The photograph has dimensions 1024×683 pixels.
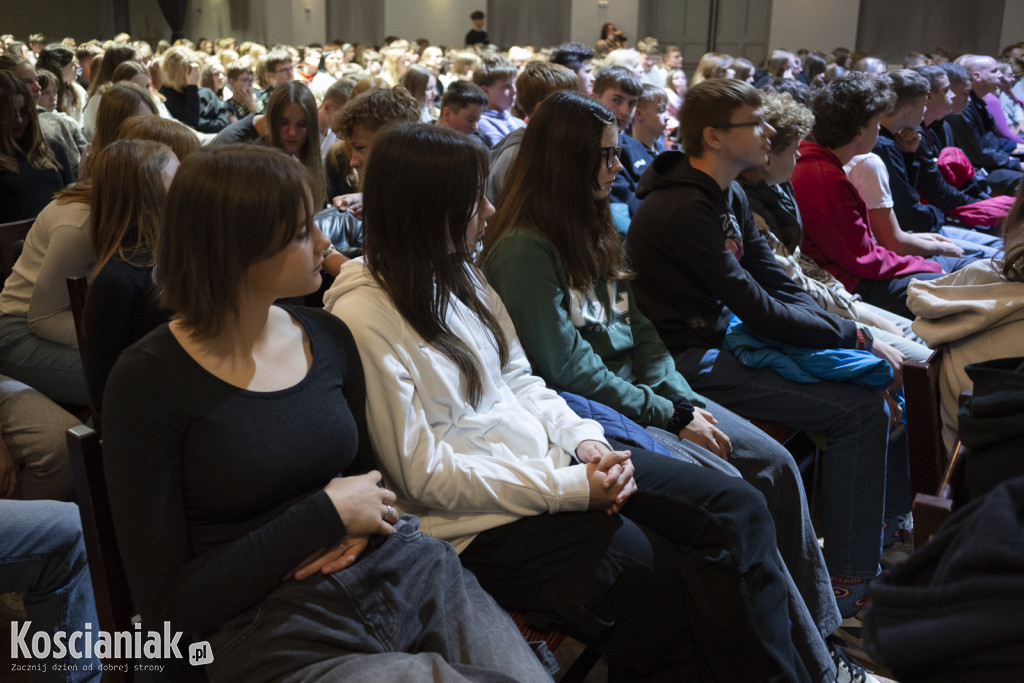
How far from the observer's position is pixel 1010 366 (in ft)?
5.18

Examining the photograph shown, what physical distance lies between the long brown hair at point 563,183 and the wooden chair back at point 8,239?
1.53 m

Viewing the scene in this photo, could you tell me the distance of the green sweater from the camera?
215 centimetres

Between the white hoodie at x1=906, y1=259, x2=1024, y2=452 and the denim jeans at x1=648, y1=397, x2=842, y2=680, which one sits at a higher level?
the white hoodie at x1=906, y1=259, x2=1024, y2=452

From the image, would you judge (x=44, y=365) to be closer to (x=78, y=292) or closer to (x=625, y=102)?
(x=78, y=292)

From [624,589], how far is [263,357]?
0.79 meters

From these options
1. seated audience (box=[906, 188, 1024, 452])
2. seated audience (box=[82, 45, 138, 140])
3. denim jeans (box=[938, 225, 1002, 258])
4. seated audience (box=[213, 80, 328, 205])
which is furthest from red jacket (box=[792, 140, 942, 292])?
seated audience (box=[82, 45, 138, 140])

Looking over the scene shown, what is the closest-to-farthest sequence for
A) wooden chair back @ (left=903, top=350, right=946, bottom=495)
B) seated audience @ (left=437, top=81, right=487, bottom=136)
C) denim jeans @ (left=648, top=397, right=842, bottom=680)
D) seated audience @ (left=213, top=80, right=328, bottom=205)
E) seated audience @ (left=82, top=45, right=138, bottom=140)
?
wooden chair back @ (left=903, top=350, right=946, bottom=495)
denim jeans @ (left=648, top=397, right=842, bottom=680)
seated audience @ (left=213, top=80, right=328, bottom=205)
seated audience @ (left=437, top=81, right=487, bottom=136)
seated audience @ (left=82, top=45, right=138, bottom=140)

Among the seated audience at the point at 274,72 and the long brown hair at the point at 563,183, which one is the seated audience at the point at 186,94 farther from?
A: the long brown hair at the point at 563,183

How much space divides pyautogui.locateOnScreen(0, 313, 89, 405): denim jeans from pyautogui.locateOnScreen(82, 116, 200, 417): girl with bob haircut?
15.1 inches

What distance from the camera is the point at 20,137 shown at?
13.0 feet

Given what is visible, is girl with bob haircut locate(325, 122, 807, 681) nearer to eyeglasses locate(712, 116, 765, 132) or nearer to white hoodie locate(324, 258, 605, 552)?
white hoodie locate(324, 258, 605, 552)

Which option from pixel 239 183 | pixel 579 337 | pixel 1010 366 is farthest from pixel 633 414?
pixel 239 183

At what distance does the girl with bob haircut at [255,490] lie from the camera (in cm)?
129

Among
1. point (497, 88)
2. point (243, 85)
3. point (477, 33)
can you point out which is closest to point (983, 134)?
point (497, 88)
